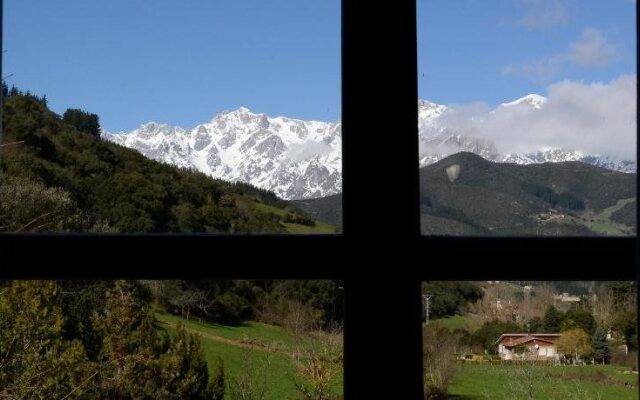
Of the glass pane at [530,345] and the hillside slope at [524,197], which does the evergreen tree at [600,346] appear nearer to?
the glass pane at [530,345]

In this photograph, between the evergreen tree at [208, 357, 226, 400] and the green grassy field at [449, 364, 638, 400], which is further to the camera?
the evergreen tree at [208, 357, 226, 400]

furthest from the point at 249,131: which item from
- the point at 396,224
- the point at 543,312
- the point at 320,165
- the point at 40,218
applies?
the point at 543,312

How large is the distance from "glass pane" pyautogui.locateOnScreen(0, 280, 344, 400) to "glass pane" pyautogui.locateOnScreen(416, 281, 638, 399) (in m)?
0.21

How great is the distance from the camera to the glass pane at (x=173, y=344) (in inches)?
51.8

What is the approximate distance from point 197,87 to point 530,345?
78 centimetres

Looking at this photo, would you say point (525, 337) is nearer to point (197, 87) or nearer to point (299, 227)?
point (299, 227)

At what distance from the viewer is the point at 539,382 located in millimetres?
1274

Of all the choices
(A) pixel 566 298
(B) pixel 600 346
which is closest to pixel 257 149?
(A) pixel 566 298

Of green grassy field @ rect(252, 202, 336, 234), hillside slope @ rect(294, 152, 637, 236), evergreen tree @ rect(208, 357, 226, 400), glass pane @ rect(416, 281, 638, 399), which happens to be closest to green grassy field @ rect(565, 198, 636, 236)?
hillside slope @ rect(294, 152, 637, 236)

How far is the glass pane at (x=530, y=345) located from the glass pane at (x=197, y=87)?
0.34 metres

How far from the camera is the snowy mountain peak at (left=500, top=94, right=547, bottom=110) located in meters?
1.14

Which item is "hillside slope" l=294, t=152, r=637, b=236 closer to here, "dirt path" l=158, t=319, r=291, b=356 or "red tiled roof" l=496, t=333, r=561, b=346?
"red tiled roof" l=496, t=333, r=561, b=346

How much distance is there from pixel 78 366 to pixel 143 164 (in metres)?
0.46

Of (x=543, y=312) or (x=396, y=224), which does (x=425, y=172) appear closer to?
(x=396, y=224)
